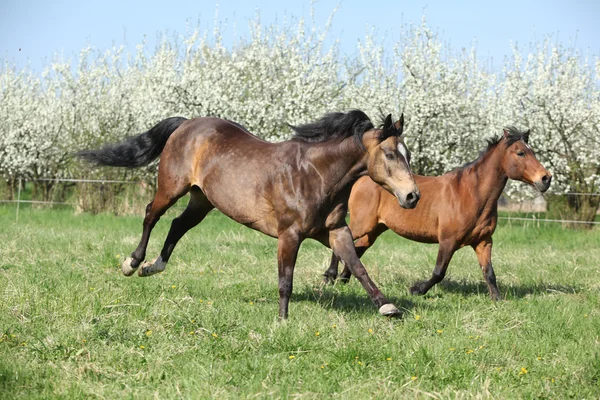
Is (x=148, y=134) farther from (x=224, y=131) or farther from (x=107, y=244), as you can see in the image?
(x=107, y=244)

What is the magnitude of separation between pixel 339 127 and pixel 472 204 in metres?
2.41

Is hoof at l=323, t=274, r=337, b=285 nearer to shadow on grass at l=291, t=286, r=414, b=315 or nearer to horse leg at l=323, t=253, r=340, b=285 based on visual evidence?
horse leg at l=323, t=253, r=340, b=285

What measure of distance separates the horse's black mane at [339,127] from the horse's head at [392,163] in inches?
6.3

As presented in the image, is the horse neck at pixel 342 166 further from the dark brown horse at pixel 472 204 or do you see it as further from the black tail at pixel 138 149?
the black tail at pixel 138 149

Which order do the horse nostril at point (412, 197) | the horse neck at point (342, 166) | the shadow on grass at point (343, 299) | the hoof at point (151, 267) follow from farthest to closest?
the hoof at point (151, 267) → the shadow on grass at point (343, 299) → the horse neck at point (342, 166) → the horse nostril at point (412, 197)

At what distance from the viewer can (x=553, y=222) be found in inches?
723

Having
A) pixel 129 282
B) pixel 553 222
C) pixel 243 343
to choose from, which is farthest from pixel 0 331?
pixel 553 222

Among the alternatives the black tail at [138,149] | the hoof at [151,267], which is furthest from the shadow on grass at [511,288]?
the black tail at [138,149]

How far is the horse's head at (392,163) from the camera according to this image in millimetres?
6199

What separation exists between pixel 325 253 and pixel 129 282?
3830 millimetres

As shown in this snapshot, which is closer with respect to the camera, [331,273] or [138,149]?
[138,149]

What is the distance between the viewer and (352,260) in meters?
6.59

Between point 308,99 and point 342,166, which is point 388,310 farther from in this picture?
point 308,99

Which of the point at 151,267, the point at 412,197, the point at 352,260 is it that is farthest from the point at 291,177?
the point at 151,267
